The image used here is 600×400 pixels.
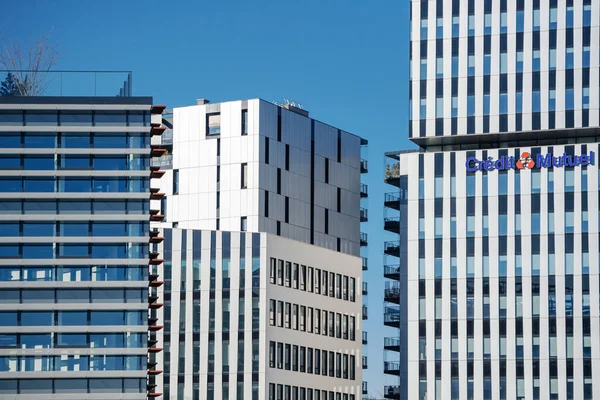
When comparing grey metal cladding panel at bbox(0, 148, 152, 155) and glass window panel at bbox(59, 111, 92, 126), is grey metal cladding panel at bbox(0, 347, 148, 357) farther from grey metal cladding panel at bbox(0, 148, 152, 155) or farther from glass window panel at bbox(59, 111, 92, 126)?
glass window panel at bbox(59, 111, 92, 126)

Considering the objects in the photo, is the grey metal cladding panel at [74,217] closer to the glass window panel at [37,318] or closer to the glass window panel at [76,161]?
the glass window panel at [76,161]

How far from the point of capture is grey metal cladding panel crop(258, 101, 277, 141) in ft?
624

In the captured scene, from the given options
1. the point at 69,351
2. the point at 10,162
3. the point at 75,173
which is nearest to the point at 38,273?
the point at 69,351

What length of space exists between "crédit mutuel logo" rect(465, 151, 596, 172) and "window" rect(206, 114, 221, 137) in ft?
105

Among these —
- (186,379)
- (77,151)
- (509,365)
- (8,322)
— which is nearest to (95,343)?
(8,322)

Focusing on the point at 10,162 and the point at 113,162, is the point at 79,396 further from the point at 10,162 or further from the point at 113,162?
the point at 10,162

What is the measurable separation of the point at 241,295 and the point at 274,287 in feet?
13.2

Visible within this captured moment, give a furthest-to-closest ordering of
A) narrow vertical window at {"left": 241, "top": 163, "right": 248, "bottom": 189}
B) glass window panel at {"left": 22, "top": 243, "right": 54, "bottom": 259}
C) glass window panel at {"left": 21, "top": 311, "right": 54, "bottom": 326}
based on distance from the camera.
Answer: narrow vertical window at {"left": 241, "top": 163, "right": 248, "bottom": 189}, glass window panel at {"left": 22, "top": 243, "right": 54, "bottom": 259}, glass window panel at {"left": 21, "top": 311, "right": 54, "bottom": 326}

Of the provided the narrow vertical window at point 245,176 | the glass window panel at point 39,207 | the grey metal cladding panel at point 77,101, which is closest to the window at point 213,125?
the narrow vertical window at point 245,176

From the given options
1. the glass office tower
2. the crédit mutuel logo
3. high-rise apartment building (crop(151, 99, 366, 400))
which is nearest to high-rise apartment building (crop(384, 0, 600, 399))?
the crédit mutuel logo

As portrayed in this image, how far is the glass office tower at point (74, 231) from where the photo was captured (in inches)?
5901

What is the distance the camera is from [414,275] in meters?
177

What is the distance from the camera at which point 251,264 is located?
606 ft

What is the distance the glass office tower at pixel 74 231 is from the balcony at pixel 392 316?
44.2 meters
